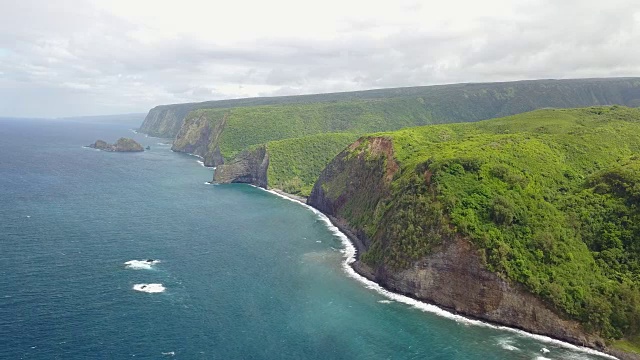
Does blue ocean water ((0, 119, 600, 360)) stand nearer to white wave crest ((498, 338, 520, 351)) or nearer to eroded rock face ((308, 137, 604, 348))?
white wave crest ((498, 338, 520, 351))

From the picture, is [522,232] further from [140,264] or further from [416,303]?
[140,264]

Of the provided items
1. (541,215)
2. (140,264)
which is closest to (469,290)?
(541,215)

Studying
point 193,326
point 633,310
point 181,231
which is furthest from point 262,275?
point 633,310

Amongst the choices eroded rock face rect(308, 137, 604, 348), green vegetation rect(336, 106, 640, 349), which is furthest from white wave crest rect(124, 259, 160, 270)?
green vegetation rect(336, 106, 640, 349)

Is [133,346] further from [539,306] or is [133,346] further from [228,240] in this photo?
[539,306]

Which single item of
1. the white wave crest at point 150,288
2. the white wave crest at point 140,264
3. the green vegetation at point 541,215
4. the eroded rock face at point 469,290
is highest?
the green vegetation at point 541,215

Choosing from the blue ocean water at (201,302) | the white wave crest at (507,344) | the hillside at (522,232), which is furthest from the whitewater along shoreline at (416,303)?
the white wave crest at (507,344)

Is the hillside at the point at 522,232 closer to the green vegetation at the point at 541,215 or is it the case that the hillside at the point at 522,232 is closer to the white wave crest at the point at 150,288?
the green vegetation at the point at 541,215
